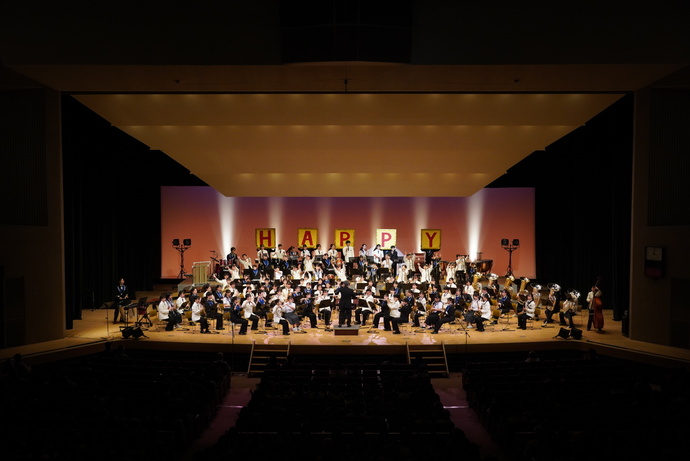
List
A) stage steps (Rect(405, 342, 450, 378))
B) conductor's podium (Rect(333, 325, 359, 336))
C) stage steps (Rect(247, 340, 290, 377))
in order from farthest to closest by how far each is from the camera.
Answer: conductor's podium (Rect(333, 325, 359, 336)), stage steps (Rect(247, 340, 290, 377)), stage steps (Rect(405, 342, 450, 378))

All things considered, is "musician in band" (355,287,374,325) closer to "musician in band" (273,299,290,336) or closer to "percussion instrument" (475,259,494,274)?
"musician in band" (273,299,290,336)

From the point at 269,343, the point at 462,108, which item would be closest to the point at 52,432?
the point at 269,343

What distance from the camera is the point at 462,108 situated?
47.2 ft

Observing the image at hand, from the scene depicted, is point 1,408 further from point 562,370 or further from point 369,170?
point 369,170

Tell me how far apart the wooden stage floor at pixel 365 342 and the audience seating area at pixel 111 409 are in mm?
2288

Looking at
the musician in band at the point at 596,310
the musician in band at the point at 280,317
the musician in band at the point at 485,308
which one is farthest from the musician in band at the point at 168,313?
the musician in band at the point at 596,310

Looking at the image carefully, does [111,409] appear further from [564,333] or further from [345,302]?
[564,333]

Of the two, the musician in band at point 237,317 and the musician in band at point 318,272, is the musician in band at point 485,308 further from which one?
the musician in band at point 237,317

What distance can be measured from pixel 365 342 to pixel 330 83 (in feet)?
20.8

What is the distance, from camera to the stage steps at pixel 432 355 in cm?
1273

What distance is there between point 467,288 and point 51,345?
1126cm

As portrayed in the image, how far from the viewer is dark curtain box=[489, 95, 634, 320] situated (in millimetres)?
16219

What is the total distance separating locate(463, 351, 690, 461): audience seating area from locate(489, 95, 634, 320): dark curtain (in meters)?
6.43

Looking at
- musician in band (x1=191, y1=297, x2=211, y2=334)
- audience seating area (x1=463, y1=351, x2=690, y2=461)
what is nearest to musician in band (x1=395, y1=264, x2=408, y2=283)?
musician in band (x1=191, y1=297, x2=211, y2=334)
